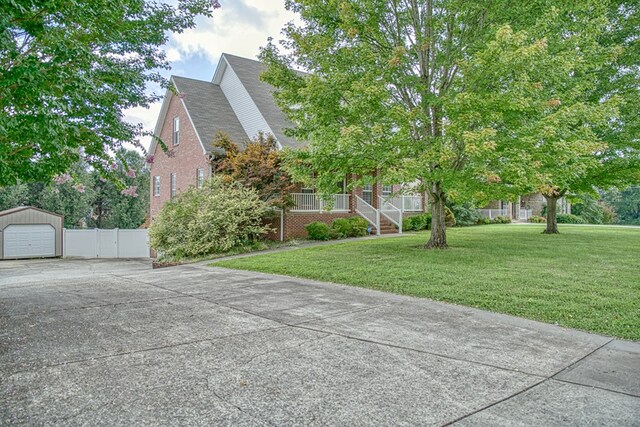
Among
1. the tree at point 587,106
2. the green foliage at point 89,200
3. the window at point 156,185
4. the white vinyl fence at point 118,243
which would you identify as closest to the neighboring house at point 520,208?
the tree at point 587,106

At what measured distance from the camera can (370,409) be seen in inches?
119

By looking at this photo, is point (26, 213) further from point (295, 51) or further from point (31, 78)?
point (31, 78)

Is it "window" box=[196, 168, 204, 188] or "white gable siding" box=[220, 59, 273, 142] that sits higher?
"white gable siding" box=[220, 59, 273, 142]

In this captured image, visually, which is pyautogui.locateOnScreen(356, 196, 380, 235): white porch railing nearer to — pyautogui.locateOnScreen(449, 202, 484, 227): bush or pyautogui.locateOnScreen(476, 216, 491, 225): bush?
pyautogui.locateOnScreen(449, 202, 484, 227): bush

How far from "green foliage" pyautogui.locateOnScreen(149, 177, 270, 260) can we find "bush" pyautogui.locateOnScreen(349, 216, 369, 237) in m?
4.85

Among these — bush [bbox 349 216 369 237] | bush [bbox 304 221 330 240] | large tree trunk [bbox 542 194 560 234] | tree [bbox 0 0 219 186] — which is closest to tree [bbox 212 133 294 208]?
bush [bbox 304 221 330 240]

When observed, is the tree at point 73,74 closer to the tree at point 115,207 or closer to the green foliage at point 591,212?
the tree at point 115,207

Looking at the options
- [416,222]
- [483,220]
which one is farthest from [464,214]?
[416,222]

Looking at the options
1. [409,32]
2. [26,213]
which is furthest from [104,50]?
[26,213]

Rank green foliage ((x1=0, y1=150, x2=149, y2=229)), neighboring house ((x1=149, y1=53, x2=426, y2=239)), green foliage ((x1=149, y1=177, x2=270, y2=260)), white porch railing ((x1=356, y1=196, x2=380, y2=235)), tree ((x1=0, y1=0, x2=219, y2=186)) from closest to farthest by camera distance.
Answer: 1. tree ((x1=0, y1=0, x2=219, y2=186))
2. green foliage ((x1=149, y1=177, x2=270, y2=260))
3. neighboring house ((x1=149, y1=53, x2=426, y2=239))
4. white porch railing ((x1=356, y1=196, x2=380, y2=235))
5. green foliage ((x1=0, y1=150, x2=149, y2=229))

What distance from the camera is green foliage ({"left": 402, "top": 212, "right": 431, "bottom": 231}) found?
72.5 feet

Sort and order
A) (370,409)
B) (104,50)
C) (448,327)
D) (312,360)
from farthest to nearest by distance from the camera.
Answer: (104,50)
(448,327)
(312,360)
(370,409)

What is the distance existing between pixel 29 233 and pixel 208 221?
17.0m

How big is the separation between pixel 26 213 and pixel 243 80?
1575 centimetres
